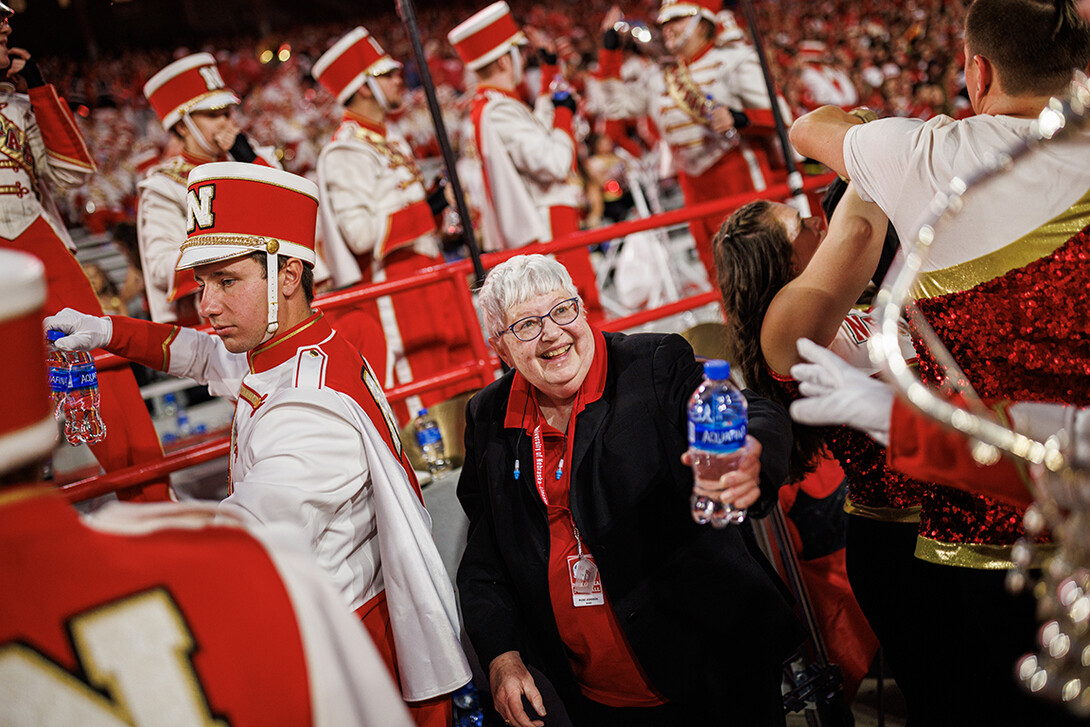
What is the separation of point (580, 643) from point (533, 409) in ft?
2.07

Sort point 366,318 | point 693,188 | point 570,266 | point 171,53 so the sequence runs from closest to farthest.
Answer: point 366,318
point 570,266
point 693,188
point 171,53

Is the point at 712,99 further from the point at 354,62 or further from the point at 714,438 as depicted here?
the point at 714,438

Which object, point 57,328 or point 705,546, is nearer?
point 705,546

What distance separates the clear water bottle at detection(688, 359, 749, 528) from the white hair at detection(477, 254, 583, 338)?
652 millimetres

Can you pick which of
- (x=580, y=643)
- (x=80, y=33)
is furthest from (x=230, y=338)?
(x=80, y=33)

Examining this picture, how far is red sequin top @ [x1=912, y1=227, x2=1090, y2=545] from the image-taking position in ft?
5.27

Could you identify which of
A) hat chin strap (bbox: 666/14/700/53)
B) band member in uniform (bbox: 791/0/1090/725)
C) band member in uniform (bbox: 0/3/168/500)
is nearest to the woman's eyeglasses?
band member in uniform (bbox: 791/0/1090/725)

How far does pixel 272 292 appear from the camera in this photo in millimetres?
→ 2377

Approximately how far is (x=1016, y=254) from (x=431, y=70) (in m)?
12.5

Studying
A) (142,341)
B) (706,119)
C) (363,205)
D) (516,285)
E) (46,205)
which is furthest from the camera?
(706,119)

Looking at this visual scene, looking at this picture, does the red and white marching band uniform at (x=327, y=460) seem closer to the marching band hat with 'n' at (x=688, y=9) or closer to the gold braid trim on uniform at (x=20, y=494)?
the gold braid trim on uniform at (x=20, y=494)

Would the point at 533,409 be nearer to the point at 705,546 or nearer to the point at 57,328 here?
the point at 705,546

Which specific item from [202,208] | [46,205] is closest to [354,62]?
[46,205]

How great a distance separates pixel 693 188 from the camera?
599 cm
